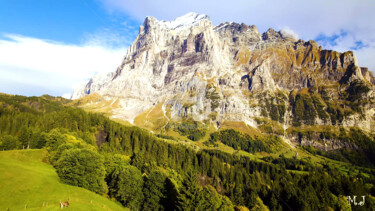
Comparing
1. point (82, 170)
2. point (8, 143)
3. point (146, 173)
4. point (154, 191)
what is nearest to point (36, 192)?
point (82, 170)

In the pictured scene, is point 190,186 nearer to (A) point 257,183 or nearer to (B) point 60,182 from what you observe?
(B) point 60,182

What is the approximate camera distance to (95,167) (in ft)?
186

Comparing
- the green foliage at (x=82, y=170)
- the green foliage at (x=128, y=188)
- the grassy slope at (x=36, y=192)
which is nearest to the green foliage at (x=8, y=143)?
the grassy slope at (x=36, y=192)

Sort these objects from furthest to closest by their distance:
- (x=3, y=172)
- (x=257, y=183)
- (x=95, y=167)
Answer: (x=257, y=183) < (x=95, y=167) < (x=3, y=172)

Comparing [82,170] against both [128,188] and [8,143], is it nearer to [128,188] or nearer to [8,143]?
[128,188]

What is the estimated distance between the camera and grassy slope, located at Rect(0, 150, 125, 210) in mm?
37250

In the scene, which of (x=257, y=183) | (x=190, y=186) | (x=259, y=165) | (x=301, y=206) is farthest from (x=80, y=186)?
(x=259, y=165)

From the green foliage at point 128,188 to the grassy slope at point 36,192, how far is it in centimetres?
939

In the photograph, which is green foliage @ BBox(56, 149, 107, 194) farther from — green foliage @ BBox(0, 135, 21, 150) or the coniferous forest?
green foliage @ BBox(0, 135, 21, 150)

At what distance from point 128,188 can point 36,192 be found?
21.2 m

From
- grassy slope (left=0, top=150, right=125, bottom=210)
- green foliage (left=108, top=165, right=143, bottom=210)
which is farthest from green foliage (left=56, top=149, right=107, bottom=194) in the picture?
green foliage (left=108, top=165, right=143, bottom=210)

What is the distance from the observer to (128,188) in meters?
56.1

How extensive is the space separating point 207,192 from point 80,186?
32.7 metres

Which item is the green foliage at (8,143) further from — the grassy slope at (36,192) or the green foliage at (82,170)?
the green foliage at (82,170)
